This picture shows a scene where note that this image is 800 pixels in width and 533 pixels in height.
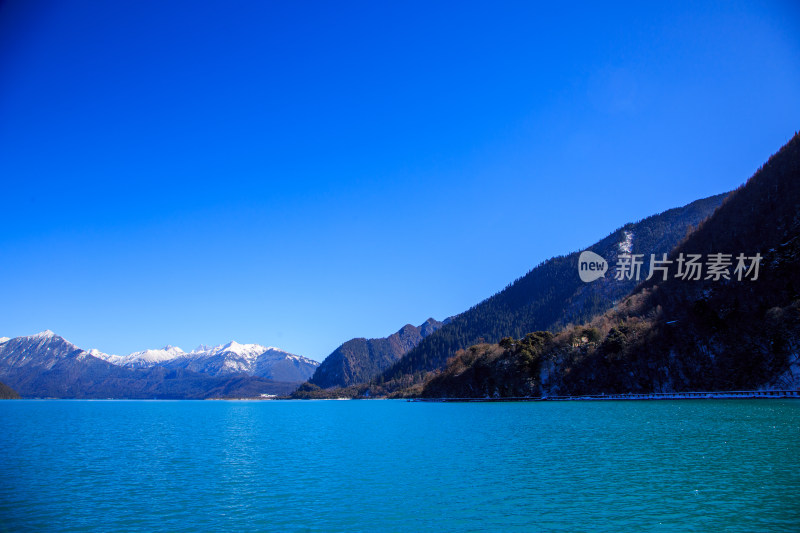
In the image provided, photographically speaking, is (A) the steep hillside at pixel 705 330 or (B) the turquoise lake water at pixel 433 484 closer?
(B) the turquoise lake water at pixel 433 484

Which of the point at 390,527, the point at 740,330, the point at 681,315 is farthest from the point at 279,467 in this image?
the point at 681,315

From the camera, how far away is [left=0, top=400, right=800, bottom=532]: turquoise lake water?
19.4 meters

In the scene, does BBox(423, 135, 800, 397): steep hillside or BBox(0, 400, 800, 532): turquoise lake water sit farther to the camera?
BBox(423, 135, 800, 397): steep hillside

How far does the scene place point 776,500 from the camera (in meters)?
20.3

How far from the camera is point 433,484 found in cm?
2616

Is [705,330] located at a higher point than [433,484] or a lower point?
higher

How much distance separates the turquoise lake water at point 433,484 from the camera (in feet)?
63.8

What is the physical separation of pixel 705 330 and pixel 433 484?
11325 cm

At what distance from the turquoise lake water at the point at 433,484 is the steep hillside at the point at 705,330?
2582 inches

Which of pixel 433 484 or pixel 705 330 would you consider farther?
pixel 705 330

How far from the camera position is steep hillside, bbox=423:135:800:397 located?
98.2m

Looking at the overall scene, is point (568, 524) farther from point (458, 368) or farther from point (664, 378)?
point (458, 368)

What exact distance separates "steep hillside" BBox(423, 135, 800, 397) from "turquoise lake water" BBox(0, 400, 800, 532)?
65.6m

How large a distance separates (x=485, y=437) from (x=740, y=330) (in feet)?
297
